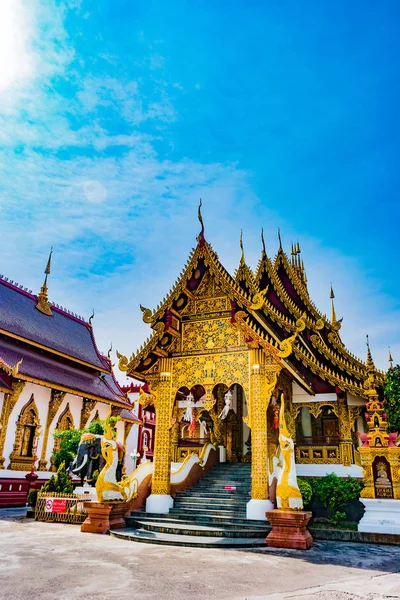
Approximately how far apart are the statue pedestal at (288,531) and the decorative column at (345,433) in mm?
3126

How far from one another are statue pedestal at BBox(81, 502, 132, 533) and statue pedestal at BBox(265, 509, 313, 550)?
3.18 meters

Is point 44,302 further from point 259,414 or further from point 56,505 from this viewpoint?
point 259,414

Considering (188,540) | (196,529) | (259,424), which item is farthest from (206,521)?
(259,424)

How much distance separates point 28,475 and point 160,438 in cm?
745

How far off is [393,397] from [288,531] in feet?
15.8

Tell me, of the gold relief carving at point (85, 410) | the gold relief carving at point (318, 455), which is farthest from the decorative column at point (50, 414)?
the gold relief carving at point (318, 455)

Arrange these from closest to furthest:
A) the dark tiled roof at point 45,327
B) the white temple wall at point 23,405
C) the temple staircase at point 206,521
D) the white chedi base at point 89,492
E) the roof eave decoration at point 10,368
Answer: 1. the temple staircase at point 206,521
2. the white chedi base at point 89,492
3. the roof eave decoration at point 10,368
4. the white temple wall at point 23,405
5. the dark tiled roof at point 45,327

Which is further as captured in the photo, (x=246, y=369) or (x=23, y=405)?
(x=23, y=405)

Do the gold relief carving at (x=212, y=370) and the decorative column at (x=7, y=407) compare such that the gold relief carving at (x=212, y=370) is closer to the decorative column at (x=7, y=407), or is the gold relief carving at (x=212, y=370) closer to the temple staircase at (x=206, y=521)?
the temple staircase at (x=206, y=521)

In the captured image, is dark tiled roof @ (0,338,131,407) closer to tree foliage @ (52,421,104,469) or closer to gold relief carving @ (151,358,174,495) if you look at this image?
tree foliage @ (52,421,104,469)

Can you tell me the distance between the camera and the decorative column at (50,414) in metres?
17.7

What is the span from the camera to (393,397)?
10875 millimetres

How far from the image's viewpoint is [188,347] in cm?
1069

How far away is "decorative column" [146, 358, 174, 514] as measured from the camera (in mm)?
10016
